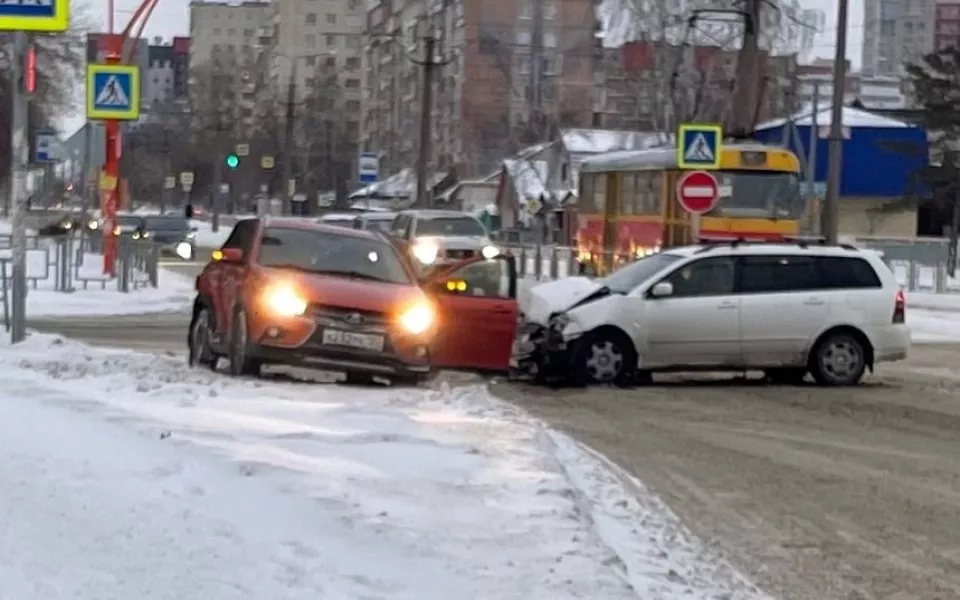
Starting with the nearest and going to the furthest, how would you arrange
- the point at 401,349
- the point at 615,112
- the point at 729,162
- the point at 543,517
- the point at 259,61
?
Result: 1. the point at 543,517
2. the point at 401,349
3. the point at 729,162
4. the point at 615,112
5. the point at 259,61

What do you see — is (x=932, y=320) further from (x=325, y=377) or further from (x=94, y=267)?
(x=94, y=267)

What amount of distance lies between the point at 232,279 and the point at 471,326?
7.98ft

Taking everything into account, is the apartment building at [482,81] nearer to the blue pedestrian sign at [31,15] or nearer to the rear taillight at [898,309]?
the rear taillight at [898,309]

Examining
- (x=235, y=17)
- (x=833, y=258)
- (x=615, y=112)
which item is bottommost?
(x=833, y=258)

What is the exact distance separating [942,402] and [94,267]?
94.4 ft

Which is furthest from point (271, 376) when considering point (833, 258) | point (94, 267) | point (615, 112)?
point (615, 112)

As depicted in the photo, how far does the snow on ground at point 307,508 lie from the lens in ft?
21.8

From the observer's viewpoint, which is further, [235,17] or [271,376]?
[235,17]

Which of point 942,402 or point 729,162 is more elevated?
point 729,162

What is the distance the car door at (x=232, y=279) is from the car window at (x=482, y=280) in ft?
6.58

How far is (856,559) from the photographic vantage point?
9.27 metres

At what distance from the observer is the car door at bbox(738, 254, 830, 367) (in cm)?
1900

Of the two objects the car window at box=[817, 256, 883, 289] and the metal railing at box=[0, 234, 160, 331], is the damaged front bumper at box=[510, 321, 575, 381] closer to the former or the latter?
the car window at box=[817, 256, 883, 289]

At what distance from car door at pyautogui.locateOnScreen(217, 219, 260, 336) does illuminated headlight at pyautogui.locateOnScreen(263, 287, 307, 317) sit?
472 millimetres
